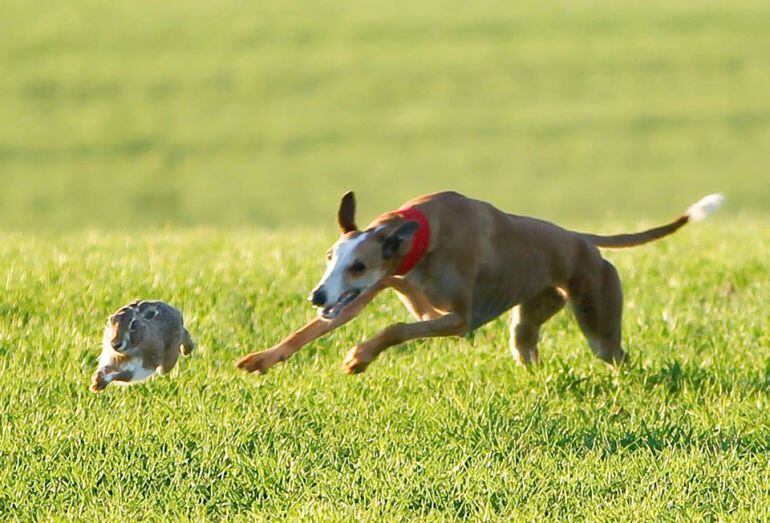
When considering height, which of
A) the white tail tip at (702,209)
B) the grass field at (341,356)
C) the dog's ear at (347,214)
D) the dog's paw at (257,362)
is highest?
the dog's ear at (347,214)

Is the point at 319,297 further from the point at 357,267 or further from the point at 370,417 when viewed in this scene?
the point at 370,417

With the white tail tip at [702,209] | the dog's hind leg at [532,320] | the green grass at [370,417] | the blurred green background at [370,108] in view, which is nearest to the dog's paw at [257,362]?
the green grass at [370,417]

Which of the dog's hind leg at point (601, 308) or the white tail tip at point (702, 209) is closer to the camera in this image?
the dog's hind leg at point (601, 308)

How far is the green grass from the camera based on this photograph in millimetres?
5754

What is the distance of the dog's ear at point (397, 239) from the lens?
6508 mm

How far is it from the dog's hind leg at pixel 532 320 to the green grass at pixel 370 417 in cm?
15

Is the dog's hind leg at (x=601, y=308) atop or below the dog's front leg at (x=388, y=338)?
below

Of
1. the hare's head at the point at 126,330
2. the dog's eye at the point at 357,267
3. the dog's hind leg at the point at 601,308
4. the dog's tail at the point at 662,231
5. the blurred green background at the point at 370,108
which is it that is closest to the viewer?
the dog's eye at the point at 357,267

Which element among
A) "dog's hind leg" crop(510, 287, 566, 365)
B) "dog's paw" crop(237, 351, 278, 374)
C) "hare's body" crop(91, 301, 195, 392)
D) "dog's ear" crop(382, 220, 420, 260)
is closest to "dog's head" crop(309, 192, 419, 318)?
"dog's ear" crop(382, 220, 420, 260)

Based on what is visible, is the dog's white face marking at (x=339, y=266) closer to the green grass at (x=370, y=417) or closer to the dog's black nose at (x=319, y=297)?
the dog's black nose at (x=319, y=297)

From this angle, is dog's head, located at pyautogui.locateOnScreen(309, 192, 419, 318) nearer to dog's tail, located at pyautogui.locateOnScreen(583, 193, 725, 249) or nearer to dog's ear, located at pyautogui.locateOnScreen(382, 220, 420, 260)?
dog's ear, located at pyautogui.locateOnScreen(382, 220, 420, 260)

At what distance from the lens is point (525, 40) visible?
35.6 metres

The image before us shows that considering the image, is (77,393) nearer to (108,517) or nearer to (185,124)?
(108,517)

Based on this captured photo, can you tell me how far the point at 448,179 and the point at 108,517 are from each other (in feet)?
73.3
